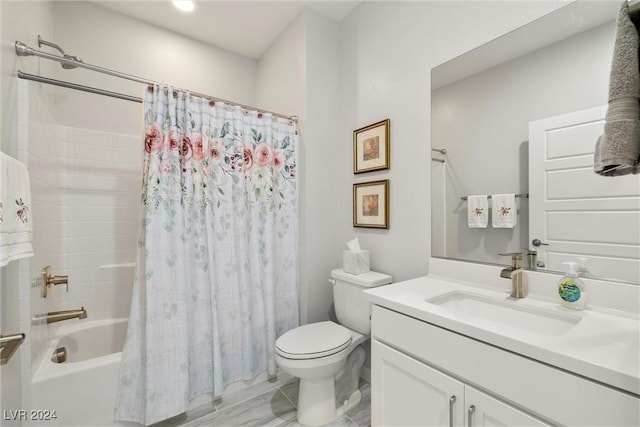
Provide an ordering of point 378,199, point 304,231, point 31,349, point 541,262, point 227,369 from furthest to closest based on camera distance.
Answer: point 304,231, point 378,199, point 227,369, point 31,349, point 541,262

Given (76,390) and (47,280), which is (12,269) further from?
(76,390)

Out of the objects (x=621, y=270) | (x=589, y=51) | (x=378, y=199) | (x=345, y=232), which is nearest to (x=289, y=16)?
(x=378, y=199)

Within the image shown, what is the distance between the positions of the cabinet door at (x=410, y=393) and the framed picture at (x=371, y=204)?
0.83 meters

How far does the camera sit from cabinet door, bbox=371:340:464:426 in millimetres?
881

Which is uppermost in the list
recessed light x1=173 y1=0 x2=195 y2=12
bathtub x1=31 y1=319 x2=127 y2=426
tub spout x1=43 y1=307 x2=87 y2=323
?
recessed light x1=173 y1=0 x2=195 y2=12

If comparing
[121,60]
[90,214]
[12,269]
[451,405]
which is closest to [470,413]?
[451,405]

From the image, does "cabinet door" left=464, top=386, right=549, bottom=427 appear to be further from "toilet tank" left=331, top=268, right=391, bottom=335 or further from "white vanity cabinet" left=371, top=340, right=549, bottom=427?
"toilet tank" left=331, top=268, right=391, bottom=335

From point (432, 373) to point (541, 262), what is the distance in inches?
25.9

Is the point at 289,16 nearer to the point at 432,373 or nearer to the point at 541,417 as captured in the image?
the point at 432,373

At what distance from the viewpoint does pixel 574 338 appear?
0.74 metres

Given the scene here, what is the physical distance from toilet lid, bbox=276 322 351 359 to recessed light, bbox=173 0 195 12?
2.38 meters

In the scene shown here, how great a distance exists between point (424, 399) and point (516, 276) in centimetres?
60

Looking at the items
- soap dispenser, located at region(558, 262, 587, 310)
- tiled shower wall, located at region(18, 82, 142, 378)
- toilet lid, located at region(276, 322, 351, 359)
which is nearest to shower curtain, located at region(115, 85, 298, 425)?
toilet lid, located at region(276, 322, 351, 359)

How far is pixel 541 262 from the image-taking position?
111 cm
